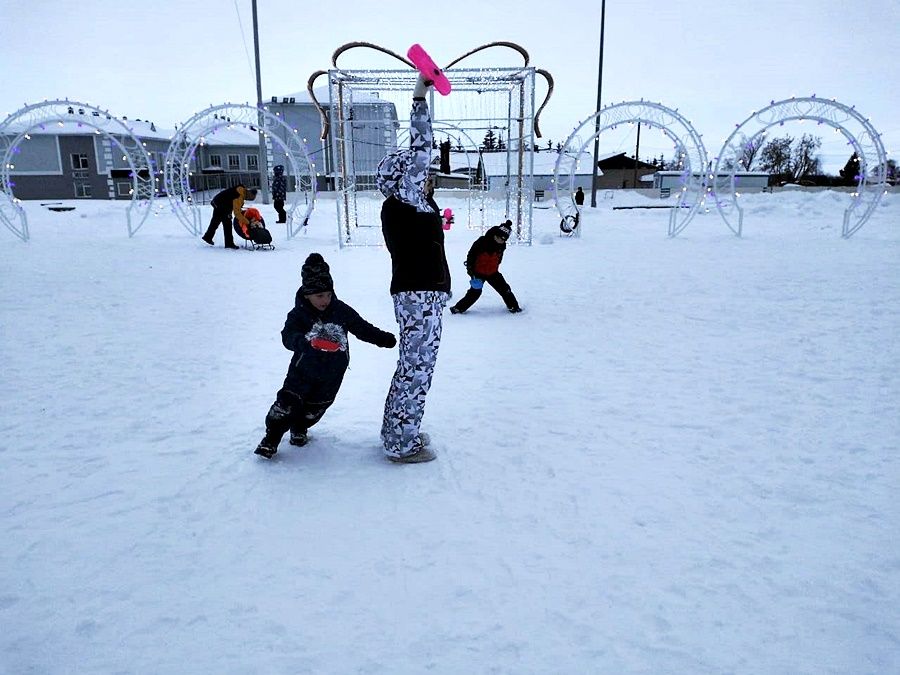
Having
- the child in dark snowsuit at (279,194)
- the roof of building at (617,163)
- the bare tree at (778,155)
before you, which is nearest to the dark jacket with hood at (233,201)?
the child in dark snowsuit at (279,194)

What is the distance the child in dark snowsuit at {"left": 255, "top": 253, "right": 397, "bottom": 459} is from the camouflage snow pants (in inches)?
5.7

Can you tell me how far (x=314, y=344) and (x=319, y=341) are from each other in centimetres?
3

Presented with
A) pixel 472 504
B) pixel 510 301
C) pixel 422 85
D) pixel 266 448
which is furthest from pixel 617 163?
pixel 472 504

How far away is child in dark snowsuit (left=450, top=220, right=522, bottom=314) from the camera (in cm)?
778

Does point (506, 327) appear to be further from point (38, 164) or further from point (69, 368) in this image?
point (38, 164)

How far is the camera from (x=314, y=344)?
3629 mm

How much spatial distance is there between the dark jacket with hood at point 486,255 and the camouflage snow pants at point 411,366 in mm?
4132

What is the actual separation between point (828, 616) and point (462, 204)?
1116 inches

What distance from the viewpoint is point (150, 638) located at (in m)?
2.38

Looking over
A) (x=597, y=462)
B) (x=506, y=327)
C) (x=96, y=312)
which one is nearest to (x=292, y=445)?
(x=597, y=462)

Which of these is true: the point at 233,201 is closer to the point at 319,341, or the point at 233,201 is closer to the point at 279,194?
the point at 279,194

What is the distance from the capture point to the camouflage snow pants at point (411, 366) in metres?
3.62

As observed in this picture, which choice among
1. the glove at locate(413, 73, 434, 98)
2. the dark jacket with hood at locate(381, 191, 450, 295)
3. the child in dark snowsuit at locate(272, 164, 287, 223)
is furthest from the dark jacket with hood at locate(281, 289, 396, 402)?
the child in dark snowsuit at locate(272, 164, 287, 223)

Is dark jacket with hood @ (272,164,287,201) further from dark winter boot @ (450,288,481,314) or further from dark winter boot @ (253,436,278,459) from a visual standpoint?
dark winter boot @ (253,436,278,459)
